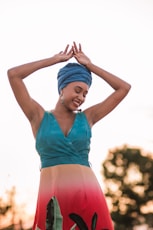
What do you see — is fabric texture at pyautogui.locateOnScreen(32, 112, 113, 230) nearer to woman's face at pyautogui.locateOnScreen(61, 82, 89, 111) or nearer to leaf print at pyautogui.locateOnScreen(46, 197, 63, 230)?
leaf print at pyautogui.locateOnScreen(46, 197, 63, 230)

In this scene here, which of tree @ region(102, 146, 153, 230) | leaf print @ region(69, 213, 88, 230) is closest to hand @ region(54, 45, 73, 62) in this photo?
leaf print @ region(69, 213, 88, 230)

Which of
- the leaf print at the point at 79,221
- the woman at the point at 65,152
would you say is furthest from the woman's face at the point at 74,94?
the leaf print at the point at 79,221

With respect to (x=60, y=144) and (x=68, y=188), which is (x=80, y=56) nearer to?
(x=60, y=144)

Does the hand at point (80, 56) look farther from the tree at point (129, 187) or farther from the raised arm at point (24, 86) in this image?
the tree at point (129, 187)

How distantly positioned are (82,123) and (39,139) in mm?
418

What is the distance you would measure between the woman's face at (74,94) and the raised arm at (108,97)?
20cm

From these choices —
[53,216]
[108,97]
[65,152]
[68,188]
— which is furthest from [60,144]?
[108,97]

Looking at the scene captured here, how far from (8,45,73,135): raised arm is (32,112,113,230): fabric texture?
0.53 feet

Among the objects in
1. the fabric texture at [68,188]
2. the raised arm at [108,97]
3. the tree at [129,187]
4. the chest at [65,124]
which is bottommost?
the tree at [129,187]

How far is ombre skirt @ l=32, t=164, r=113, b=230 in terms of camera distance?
17.5 feet

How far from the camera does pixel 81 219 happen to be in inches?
211

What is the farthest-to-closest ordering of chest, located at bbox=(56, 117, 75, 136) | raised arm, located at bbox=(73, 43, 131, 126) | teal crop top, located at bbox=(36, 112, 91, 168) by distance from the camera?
raised arm, located at bbox=(73, 43, 131, 126)
chest, located at bbox=(56, 117, 75, 136)
teal crop top, located at bbox=(36, 112, 91, 168)

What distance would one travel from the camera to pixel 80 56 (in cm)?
586

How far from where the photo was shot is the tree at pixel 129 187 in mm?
45594
